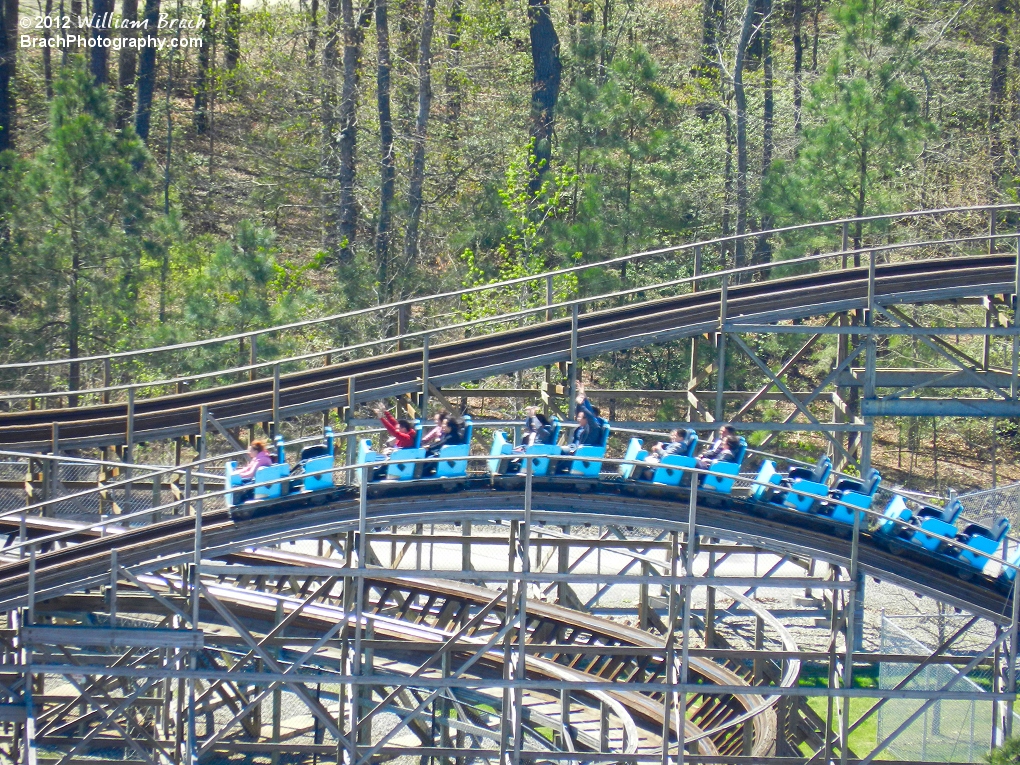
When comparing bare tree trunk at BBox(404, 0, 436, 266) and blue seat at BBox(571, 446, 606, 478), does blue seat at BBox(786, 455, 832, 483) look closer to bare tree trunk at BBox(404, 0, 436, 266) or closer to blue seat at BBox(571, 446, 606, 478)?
blue seat at BBox(571, 446, 606, 478)

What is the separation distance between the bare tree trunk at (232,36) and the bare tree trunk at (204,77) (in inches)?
21.5

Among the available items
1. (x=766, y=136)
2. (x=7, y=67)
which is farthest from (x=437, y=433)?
(x=7, y=67)

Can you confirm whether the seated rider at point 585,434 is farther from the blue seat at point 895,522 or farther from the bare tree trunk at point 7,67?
the bare tree trunk at point 7,67

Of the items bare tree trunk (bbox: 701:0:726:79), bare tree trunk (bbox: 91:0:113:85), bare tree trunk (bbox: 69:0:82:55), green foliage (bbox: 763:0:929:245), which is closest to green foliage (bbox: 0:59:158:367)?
bare tree trunk (bbox: 91:0:113:85)

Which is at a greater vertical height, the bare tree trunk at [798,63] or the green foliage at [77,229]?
the bare tree trunk at [798,63]

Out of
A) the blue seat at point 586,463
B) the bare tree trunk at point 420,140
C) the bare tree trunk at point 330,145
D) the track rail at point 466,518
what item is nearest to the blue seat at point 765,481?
the track rail at point 466,518

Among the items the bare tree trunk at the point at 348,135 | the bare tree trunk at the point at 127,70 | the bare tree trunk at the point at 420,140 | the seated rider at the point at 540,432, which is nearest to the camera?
the seated rider at the point at 540,432

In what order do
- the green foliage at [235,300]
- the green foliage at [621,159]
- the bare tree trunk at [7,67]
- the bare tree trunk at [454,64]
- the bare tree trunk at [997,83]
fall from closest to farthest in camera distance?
the green foliage at [235,300]
the green foliage at [621,159]
the bare tree trunk at [7,67]
the bare tree trunk at [454,64]
the bare tree trunk at [997,83]

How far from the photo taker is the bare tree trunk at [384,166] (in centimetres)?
3017

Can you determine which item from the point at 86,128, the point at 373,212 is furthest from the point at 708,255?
the point at 86,128

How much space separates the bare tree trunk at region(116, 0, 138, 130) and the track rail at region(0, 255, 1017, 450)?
17565 millimetres

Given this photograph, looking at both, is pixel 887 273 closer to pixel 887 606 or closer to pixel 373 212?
pixel 887 606

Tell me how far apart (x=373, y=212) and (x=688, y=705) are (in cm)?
1752

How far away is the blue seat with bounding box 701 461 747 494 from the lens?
1542cm
